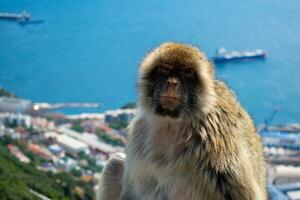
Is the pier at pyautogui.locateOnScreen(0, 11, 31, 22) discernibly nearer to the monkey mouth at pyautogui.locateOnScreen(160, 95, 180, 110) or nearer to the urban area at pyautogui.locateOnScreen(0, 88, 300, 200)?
the urban area at pyautogui.locateOnScreen(0, 88, 300, 200)

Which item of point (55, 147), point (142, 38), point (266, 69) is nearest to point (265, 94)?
point (266, 69)

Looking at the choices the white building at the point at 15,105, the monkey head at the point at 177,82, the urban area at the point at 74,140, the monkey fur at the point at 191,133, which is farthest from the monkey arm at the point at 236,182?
the white building at the point at 15,105

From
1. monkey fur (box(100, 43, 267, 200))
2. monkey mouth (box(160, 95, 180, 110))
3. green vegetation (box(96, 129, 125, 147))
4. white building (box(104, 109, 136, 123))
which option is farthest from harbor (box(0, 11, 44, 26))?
monkey mouth (box(160, 95, 180, 110))

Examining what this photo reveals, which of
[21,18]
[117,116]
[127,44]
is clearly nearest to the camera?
[117,116]

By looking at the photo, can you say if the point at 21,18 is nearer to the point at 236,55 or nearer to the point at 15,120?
the point at 15,120

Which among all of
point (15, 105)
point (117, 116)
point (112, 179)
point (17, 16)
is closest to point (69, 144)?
point (117, 116)

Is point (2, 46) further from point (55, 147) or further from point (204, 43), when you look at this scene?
point (55, 147)

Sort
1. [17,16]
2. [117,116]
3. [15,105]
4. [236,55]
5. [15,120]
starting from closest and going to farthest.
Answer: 1. [15,120]
2. [117,116]
3. [15,105]
4. [236,55]
5. [17,16]
